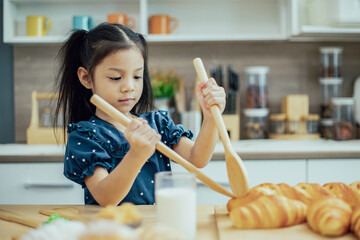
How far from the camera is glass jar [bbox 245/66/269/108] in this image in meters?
2.30

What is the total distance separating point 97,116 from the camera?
1209 mm

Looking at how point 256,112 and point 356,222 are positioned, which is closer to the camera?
point 356,222

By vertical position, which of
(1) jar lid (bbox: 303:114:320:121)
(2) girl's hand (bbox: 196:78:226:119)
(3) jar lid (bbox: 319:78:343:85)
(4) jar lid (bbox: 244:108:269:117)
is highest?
(3) jar lid (bbox: 319:78:343:85)

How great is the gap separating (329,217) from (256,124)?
1680mm

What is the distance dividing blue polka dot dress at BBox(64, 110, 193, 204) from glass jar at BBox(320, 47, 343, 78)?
4.50 feet

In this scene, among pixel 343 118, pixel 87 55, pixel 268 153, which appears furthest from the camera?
pixel 343 118

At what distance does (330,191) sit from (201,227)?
0.27 m

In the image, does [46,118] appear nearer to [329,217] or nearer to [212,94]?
[212,94]

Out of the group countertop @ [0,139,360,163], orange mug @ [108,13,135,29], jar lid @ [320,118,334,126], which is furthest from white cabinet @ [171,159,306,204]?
orange mug @ [108,13,135,29]

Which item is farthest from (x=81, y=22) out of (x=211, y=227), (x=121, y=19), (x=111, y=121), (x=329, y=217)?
(x=329, y=217)

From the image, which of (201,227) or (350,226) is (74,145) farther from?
(350,226)

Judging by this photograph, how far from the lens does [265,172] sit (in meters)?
1.81

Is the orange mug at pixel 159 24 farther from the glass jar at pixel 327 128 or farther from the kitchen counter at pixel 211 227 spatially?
the kitchen counter at pixel 211 227

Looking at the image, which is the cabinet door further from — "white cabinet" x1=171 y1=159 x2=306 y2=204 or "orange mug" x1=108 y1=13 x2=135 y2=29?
"orange mug" x1=108 y1=13 x2=135 y2=29
